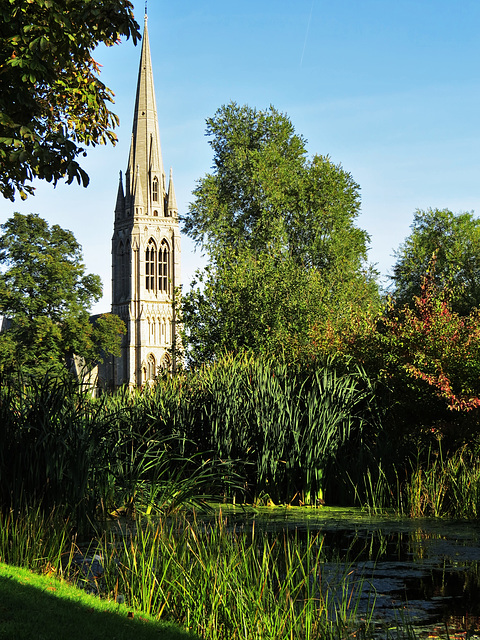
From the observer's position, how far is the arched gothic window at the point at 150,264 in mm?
95938

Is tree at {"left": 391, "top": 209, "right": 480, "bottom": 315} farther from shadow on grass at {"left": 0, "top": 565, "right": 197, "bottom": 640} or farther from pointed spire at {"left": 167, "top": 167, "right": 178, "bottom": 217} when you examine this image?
pointed spire at {"left": 167, "top": 167, "right": 178, "bottom": 217}

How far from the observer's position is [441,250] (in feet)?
147

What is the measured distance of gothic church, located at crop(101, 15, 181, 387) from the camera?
304 ft

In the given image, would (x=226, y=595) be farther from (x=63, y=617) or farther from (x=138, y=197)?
(x=138, y=197)

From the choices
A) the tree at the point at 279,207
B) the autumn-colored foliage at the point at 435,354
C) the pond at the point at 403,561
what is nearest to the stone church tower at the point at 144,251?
the tree at the point at 279,207

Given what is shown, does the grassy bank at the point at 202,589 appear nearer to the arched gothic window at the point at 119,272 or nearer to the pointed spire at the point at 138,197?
the pointed spire at the point at 138,197

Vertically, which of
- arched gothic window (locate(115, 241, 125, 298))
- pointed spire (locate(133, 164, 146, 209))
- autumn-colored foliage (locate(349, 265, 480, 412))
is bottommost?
autumn-colored foliage (locate(349, 265, 480, 412))

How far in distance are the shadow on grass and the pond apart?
4.91 ft

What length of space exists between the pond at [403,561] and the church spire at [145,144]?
85.8m

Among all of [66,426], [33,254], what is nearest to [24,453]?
[66,426]

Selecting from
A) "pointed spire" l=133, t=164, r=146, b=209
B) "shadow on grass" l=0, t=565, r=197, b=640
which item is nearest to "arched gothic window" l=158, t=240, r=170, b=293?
"pointed spire" l=133, t=164, r=146, b=209

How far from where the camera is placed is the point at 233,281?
24641mm

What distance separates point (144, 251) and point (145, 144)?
1238 cm

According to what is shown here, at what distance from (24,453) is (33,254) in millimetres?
39808
